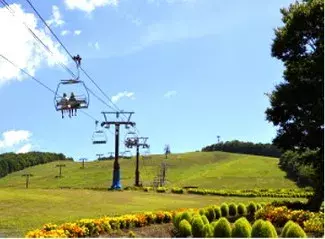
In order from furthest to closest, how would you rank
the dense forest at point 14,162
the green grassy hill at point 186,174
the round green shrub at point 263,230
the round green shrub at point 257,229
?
the dense forest at point 14,162
the green grassy hill at point 186,174
the round green shrub at point 257,229
the round green shrub at point 263,230

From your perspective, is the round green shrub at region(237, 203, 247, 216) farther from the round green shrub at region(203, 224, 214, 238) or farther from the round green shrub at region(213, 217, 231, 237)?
the round green shrub at region(213, 217, 231, 237)

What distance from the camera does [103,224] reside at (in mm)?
22578

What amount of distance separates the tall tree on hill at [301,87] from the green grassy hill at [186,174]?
77.2m

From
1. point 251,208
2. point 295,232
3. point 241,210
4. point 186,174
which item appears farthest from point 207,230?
point 186,174

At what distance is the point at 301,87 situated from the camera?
1191 inches

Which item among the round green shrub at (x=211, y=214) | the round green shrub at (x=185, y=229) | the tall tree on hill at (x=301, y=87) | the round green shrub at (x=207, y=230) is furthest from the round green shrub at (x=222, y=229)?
the tall tree on hill at (x=301, y=87)

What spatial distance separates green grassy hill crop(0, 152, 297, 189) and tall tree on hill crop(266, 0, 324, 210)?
77.2 m

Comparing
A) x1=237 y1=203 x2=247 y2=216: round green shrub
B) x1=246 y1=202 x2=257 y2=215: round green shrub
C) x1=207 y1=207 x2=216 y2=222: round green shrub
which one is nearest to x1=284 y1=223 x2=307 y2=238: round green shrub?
x1=207 y1=207 x2=216 y2=222: round green shrub

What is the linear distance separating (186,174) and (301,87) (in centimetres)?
11034

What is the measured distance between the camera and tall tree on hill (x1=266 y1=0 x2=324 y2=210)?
1153 inches

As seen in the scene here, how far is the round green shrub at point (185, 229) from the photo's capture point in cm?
2019

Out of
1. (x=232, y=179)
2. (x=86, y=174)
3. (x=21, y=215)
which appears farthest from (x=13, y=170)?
(x=21, y=215)

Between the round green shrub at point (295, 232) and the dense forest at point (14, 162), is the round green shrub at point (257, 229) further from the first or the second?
the dense forest at point (14, 162)

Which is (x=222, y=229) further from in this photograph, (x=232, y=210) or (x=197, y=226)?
(x=232, y=210)
